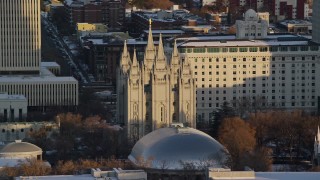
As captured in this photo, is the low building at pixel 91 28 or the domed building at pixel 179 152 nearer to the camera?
the domed building at pixel 179 152

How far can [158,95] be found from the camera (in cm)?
10219

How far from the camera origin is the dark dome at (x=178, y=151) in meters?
87.1

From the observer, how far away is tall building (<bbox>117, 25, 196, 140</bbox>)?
335 feet

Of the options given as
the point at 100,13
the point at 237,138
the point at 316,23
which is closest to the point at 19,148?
the point at 237,138

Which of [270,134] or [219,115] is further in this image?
[219,115]

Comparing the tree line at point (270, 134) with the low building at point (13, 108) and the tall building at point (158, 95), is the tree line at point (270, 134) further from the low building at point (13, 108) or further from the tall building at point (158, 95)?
the low building at point (13, 108)

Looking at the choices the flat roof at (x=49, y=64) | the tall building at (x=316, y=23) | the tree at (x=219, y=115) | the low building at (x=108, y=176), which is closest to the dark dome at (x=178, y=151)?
the low building at (x=108, y=176)

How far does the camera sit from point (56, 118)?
346 feet

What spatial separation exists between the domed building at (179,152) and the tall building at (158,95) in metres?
10.4

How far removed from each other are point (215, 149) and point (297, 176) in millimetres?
10193

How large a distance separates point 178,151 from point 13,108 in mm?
25059

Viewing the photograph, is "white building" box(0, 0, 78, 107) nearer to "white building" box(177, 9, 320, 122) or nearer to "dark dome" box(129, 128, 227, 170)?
"white building" box(177, 9, 320, 122)

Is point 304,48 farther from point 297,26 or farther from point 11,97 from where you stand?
point 297,26

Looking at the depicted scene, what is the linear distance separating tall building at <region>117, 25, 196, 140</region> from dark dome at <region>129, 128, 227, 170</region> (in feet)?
34.1
